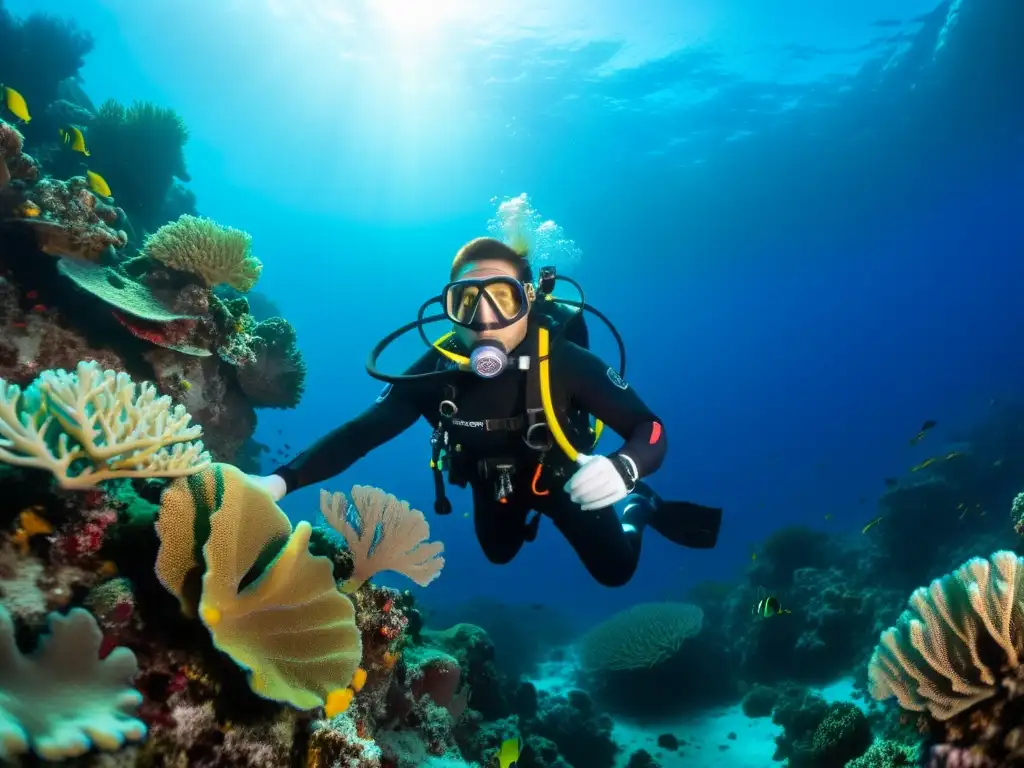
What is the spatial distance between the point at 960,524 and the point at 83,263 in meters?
20.4

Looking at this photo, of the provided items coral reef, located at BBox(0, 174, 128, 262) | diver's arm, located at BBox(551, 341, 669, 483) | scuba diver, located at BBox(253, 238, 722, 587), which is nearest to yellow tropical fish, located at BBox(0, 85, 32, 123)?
coral reef, located at BBox(0, 174, 128, 262)

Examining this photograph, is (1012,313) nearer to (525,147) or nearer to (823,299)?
(823,299)

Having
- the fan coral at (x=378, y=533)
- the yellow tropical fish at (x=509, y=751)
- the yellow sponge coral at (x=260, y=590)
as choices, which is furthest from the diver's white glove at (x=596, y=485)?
the yellow tropical fish at (x=509, y=751)

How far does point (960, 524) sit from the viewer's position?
47.8 ft

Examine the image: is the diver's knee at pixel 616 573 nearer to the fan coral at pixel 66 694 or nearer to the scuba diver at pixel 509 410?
the scuba diver at pixel 509 410

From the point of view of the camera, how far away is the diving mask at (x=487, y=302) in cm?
431

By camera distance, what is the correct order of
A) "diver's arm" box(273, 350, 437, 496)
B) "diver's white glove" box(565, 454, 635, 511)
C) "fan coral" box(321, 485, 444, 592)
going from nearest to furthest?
"diver's white glove" box(565, 454, 635, 511)
"fan coral" box(321, 485, 444, 592)
"diver's arm" box(273, 350, 437, 496)

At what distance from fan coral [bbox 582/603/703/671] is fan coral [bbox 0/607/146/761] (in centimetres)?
1100

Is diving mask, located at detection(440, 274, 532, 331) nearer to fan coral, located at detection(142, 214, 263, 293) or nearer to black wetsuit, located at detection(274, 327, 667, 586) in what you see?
black wetsuit, located at detection(274, 327, 667, 586)

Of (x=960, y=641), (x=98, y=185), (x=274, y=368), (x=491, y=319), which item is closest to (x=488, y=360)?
(x=491, y=319)

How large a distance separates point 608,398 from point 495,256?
1734 millimetres

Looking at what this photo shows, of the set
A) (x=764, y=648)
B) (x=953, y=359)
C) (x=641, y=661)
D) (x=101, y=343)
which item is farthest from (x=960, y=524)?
(x=953, y=359)

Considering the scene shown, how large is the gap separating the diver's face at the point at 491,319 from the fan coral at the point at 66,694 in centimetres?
308

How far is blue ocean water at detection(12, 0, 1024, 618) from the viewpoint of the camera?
25.7m
